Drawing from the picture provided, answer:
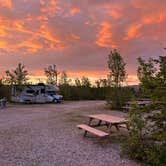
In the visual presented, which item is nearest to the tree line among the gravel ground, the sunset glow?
the sunset glow

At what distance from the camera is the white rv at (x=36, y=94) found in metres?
27.8

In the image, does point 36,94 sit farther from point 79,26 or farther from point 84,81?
point 79,26

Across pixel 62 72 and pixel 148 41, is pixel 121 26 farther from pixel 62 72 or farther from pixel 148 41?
pixel 62 72

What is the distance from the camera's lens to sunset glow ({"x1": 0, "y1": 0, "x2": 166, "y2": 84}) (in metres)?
12.3

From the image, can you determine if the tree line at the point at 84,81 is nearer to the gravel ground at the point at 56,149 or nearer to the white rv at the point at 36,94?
the white rv at the point at 36,94

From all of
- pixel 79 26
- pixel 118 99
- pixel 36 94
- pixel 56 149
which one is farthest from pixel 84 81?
pixel 56 149

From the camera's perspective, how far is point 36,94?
28031 millimetres

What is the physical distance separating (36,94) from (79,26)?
13.6 metres

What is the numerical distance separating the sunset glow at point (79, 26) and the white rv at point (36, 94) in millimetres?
7292

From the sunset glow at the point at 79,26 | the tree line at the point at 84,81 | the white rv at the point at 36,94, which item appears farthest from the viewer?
the tree line at the point at 84,81

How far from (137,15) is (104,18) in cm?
198

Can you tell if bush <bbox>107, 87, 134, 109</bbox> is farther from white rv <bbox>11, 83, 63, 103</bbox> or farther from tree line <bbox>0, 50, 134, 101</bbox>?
tree line <bbox>0, 50, 134, 101</bbox>

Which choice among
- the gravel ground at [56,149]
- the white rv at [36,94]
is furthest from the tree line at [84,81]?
the gravel ground at [56,149]

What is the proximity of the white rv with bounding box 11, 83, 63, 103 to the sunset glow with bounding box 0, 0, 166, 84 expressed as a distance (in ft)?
23.9
